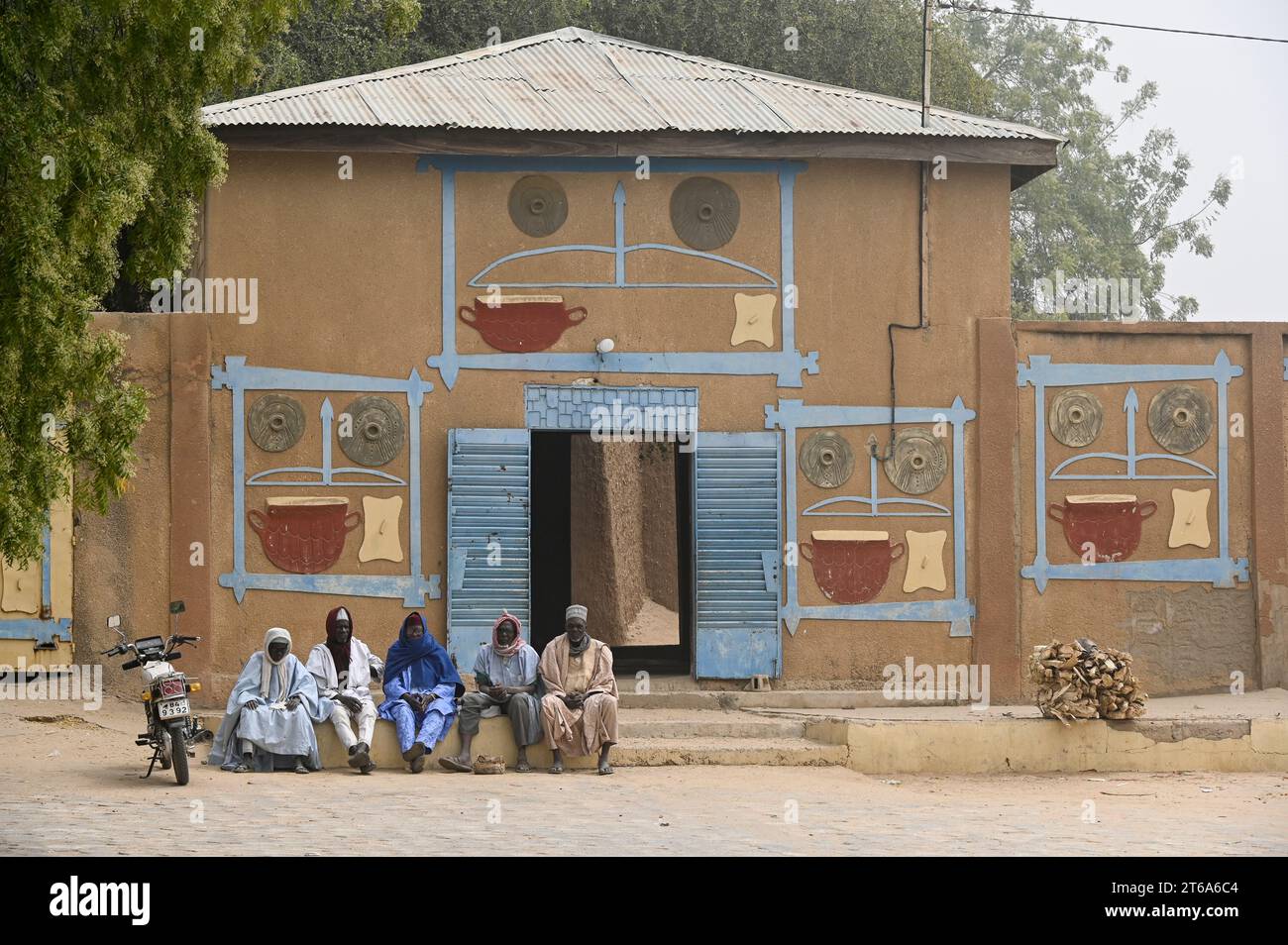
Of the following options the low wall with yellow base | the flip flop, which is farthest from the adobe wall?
the flip flop

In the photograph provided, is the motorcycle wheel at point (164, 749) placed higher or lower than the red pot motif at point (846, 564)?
lower

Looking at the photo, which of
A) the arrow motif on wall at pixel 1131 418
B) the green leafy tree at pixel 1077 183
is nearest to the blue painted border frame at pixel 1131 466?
the arrow motif on wall at pixel 1131 418

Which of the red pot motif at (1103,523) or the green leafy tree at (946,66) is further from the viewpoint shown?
the green leafy tree at (946,66)

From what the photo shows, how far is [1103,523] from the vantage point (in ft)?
42.7

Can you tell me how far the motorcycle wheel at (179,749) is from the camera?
932 cm

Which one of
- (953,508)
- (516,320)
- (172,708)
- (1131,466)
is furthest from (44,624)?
(1131,466)

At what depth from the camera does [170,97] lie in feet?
27.8

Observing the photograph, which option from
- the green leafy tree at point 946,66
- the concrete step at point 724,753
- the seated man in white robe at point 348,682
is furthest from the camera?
the green leafy tree at point 946,66

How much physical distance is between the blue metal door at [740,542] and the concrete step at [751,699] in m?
0.24

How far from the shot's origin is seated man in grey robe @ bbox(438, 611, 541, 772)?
10680 mm

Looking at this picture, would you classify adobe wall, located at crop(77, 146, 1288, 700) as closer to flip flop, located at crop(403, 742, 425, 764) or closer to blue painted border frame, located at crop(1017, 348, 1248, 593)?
blue painted border frame, located at crop(1017, 348, 1248, 593)

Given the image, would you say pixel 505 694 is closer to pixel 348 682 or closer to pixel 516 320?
pixel 348 682

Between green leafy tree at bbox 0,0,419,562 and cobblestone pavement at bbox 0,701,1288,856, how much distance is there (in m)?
1.63

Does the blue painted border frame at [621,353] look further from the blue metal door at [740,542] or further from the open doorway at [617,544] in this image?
the open doorway at [617,544]
